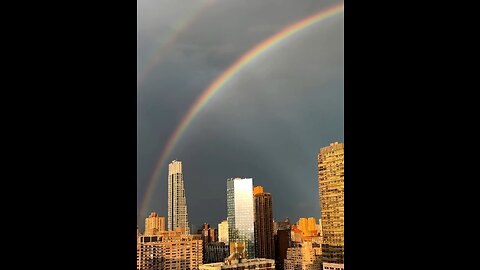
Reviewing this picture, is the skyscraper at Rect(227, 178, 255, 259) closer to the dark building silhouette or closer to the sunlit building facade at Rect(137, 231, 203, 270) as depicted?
the dark building silhouette

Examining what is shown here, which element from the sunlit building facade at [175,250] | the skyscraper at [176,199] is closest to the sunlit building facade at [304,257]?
the sunlit building facade at [175,250]

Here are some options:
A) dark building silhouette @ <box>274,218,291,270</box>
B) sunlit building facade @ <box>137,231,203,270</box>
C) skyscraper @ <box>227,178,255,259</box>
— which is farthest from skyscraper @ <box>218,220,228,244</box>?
dark building silhouette @ <box>274,218,291,270</box>

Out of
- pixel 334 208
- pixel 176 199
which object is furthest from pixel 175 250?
pixel 334 208

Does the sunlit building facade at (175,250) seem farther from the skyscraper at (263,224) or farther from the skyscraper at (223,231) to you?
the skyscraper at (263,224)
